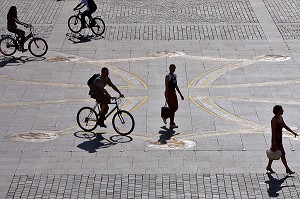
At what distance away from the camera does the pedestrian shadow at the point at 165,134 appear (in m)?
23.6

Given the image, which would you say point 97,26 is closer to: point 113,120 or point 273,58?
point 273,58

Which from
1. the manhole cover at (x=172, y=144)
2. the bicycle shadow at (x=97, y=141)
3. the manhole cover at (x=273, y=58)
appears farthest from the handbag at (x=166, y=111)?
the manhole cover at (x=273, y=58)

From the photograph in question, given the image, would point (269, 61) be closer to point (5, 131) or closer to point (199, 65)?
point (199, 65)

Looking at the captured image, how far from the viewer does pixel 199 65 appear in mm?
30219

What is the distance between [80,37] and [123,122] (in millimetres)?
10939

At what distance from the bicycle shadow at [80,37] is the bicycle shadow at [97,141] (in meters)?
9.97

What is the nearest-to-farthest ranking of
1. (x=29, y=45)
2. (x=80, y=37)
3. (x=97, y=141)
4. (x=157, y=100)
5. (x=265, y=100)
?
1. (x=97, y=141)
2. (x=265, y=100)
3. (x=157, y=100)
4. (x=29, y=45)
5. (x=80, y=37)

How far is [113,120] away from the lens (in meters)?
23.6

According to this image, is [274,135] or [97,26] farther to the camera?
[97,26]

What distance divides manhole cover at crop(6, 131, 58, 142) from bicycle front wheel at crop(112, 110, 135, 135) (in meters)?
1.77

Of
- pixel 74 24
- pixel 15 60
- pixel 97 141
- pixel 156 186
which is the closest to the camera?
pixel 156 186

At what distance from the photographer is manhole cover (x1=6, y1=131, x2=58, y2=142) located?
A: 23.7 metres

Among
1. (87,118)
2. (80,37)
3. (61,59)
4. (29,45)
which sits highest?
(87,118)

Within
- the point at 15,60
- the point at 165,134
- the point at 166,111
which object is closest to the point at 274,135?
the point at 165,134
